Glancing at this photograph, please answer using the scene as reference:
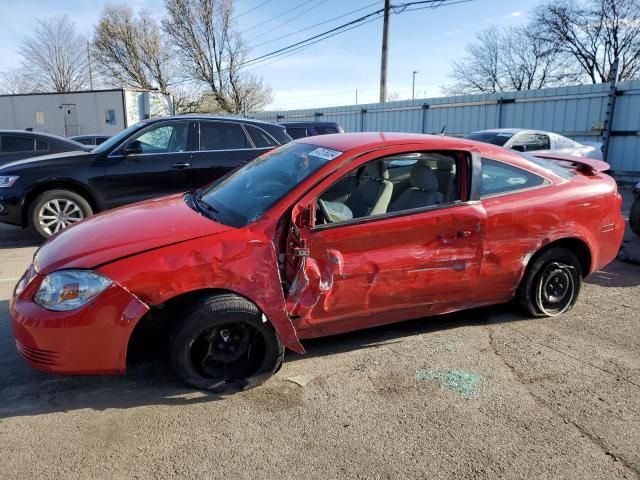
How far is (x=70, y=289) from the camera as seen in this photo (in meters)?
2.72

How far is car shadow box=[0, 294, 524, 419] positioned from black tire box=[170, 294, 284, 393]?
14 cm

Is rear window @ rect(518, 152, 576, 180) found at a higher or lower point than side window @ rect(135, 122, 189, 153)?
lower

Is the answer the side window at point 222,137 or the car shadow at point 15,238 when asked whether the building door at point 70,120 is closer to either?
the car shadow at point 15,238

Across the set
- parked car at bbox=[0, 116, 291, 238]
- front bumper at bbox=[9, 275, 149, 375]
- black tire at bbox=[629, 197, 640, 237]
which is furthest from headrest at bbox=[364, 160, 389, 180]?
black tire at bbox=[629, 197, 640, 237]

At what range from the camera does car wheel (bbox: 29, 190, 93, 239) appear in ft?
21.5

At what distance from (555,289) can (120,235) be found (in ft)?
11.3

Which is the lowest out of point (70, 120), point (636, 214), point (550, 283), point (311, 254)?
point (550, 283)

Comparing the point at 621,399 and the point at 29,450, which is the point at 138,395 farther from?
the point at 621,399

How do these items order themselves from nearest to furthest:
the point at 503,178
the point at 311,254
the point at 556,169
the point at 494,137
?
the point at 311,254 < the point at 503,178 < the point at 556,169 < the point at 494,137

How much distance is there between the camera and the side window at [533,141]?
35.1 ft

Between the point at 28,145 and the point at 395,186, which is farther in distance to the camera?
the point at 28,145

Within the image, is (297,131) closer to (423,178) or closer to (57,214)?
(57,214)

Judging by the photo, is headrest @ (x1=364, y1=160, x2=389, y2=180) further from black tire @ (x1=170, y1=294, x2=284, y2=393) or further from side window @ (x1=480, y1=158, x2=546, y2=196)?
black tire @ (x1=170, y1=294, x2=284, y2=393)

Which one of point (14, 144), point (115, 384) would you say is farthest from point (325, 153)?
point (14, 144)
